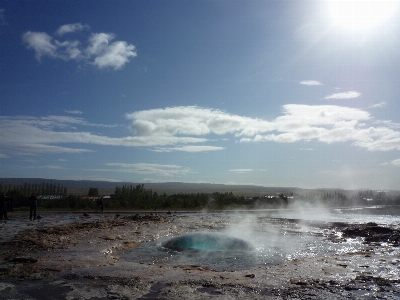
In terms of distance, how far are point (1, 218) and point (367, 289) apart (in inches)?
929

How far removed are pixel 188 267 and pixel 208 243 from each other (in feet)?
10.9

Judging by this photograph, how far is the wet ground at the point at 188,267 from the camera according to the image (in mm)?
8398

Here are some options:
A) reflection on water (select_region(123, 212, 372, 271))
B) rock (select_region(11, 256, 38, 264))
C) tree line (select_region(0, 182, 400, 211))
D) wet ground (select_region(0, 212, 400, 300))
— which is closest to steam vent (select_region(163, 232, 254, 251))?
reflection on water (select_region(123, 212, 372, 271))

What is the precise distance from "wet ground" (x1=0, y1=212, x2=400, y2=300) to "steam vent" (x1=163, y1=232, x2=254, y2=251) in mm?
456

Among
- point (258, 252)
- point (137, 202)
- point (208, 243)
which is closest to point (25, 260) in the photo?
point (208, 243)

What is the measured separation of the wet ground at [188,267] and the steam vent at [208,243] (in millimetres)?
456

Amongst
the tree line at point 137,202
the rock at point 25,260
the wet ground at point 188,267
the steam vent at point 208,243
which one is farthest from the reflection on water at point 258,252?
the tree line at point 137,202

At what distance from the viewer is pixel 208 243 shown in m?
14.4

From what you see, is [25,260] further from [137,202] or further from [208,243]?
[137,202]

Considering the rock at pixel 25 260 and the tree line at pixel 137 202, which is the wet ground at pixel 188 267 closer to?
the rock at pixel 25 260

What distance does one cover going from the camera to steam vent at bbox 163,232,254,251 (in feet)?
46.1

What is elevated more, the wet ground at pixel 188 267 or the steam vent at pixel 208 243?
the steam vent at pixel 208 243

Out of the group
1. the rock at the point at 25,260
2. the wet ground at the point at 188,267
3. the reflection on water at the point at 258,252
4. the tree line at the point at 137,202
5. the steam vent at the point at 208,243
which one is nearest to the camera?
the wet ground at the point at 188,267

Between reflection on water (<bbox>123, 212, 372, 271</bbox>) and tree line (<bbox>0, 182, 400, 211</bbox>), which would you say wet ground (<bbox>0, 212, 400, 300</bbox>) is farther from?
tree line (<bbox>0, 182, 400, 211</bbox>)
